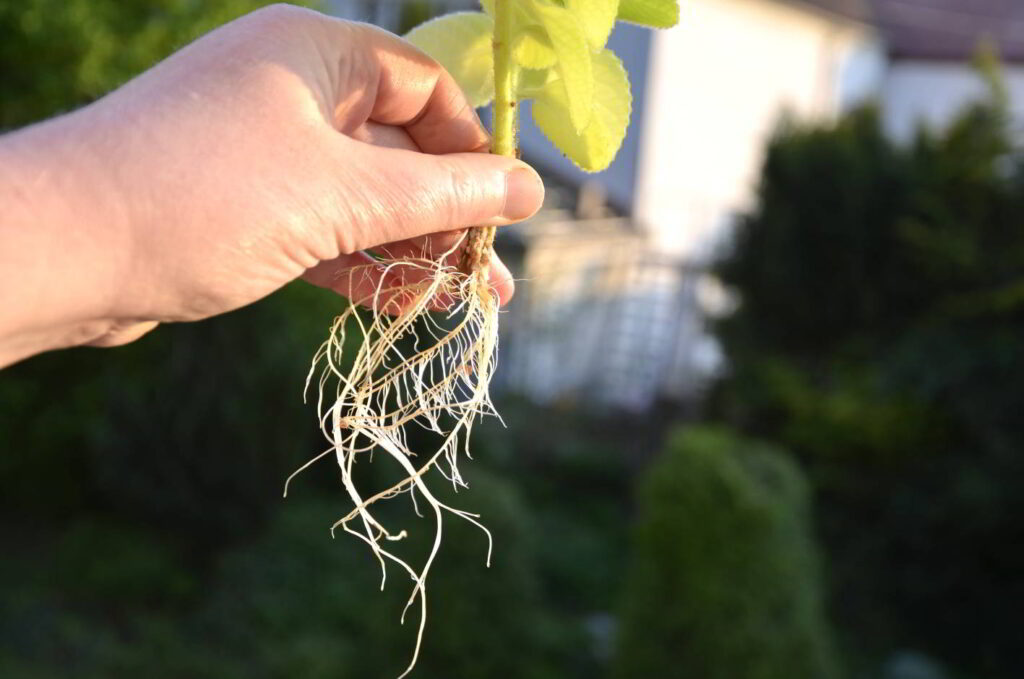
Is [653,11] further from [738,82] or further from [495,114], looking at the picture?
[738,82]

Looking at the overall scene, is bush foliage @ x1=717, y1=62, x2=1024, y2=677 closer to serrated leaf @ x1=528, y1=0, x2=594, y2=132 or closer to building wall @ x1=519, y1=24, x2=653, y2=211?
building wall @ x1=519, y1=24, x2=653, y2=211

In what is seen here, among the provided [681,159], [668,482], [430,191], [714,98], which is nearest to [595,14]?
[430,191]

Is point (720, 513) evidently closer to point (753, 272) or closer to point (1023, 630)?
point (1023, 630)

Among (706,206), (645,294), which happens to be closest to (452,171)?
(645,294)

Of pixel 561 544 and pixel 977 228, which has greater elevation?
pixel 977 228

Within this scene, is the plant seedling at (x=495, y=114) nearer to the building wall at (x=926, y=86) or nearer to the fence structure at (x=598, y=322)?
the fence structure at (x=598, y=322)

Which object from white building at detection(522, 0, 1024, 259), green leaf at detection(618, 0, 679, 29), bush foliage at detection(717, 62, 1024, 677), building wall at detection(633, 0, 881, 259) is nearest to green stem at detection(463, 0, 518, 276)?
green leaf at detection(618, 0, 679, 29)
